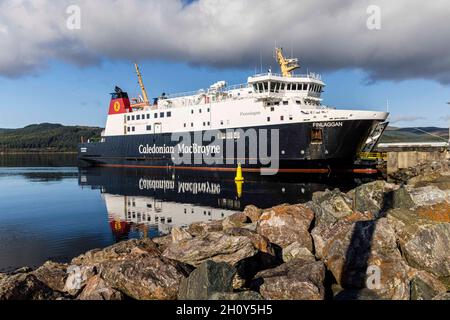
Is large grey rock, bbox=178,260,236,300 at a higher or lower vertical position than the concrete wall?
lower

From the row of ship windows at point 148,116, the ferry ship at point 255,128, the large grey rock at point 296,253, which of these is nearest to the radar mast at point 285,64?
the ferry ship at point 255,128

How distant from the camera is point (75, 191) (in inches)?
1150

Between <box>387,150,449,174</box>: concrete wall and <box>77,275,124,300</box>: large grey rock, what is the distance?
31.3m

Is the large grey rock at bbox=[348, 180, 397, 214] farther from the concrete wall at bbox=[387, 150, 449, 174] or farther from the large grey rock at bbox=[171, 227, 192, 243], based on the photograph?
the concrete wall at bbox=[387, 150, 449, 174]

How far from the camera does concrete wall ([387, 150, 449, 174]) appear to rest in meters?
32.9

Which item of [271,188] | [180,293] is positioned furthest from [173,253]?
[271,188]

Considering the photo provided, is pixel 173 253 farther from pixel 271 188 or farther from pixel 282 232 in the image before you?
pixel 271 188

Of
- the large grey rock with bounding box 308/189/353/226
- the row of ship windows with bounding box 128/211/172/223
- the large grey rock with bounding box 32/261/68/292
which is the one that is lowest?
the row of ship windows with bounding box 128/211/172/223

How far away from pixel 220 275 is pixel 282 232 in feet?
12.8

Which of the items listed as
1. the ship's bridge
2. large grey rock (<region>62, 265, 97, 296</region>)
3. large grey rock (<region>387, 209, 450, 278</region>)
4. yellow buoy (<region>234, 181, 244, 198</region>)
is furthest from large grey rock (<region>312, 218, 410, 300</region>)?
the ship's bridge

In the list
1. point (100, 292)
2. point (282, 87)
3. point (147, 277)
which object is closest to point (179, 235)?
point (147, 277)

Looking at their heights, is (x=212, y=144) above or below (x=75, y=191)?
above

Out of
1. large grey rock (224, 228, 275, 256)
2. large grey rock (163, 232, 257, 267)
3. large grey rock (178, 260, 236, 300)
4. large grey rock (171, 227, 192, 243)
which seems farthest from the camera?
large grey rock (171, 227, 192, 243)

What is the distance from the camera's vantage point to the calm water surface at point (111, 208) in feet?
43.1
